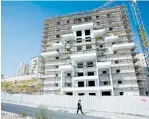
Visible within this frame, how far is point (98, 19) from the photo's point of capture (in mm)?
34719

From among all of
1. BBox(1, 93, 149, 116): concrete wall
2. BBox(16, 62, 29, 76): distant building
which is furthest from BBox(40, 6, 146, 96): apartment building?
BBox(16, 62, 29, 76): distant building

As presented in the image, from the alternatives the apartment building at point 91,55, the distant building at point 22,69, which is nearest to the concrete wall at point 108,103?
the apartment building at point 91,55

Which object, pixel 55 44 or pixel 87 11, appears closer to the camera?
pixel 55 44

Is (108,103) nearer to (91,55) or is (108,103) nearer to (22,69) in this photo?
(91,55)

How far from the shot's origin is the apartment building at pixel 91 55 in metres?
27.8

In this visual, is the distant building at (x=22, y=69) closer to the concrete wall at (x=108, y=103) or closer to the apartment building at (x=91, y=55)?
the apartment building at (x=91, y=55)

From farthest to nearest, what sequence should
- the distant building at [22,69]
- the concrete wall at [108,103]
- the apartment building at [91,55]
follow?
the distant building at [22,69] → the apartment building at [91,55] → the concrete wall at [108,103]

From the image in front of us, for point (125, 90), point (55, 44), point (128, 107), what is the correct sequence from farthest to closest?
point (55, 44), point (125, 90), point (128, 107)

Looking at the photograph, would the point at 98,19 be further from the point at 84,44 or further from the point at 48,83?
the point at 48,83

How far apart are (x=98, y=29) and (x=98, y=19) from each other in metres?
3.04

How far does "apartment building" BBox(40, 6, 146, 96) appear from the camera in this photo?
91.1 ft

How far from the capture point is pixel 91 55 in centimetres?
2842

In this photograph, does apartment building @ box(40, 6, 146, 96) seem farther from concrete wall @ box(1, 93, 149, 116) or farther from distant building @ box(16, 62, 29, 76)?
distant building @ box(16, 62, 29, 76)

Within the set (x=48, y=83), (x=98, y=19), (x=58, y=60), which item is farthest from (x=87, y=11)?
(x=48, y=83)
